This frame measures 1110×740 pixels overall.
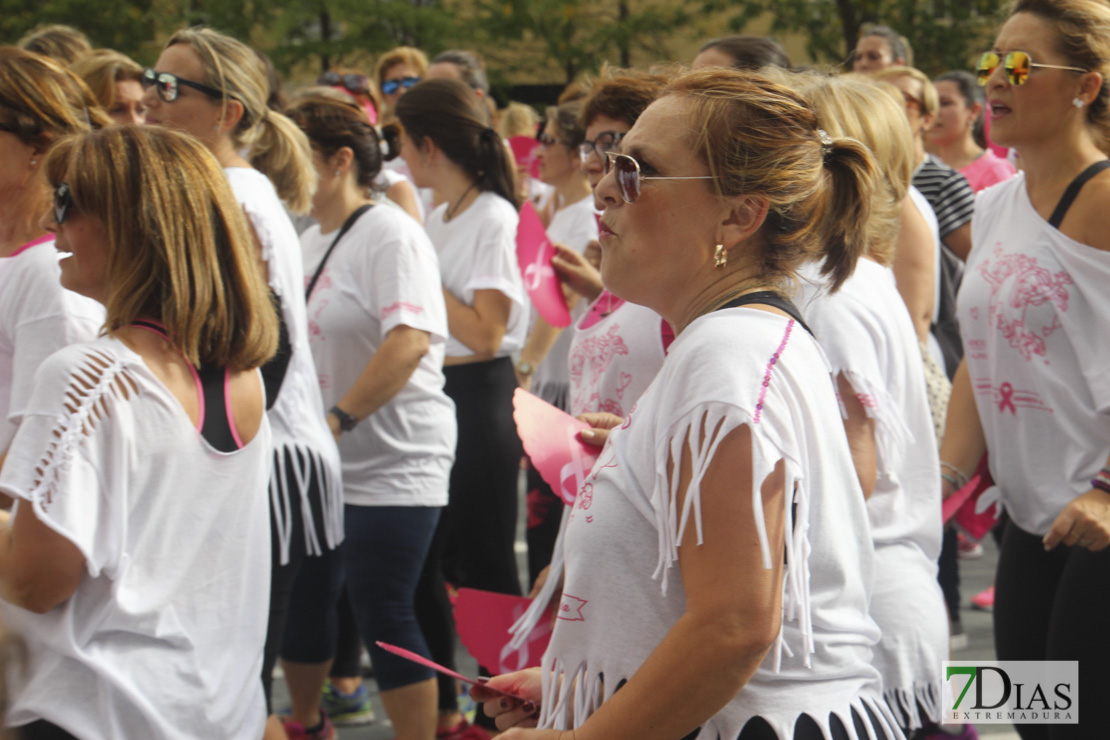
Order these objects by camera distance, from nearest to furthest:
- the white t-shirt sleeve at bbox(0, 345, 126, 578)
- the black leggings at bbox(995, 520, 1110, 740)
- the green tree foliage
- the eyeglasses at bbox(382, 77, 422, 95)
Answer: the white t-shirt sleeve at bbox(0, 345, 126, 578) < the black leggings at bbox(995, 520, 1110, 740) < the eyeglasses at bbox(382, 77, 422, 95) < the green tree foliage

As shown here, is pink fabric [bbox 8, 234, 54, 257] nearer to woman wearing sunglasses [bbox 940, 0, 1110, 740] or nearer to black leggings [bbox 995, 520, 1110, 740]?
woman wearing sunglasses [bbox 940, 0, 1110, 740]

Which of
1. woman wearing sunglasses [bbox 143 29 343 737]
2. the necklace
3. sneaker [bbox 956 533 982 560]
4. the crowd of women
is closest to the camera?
the crowd of women

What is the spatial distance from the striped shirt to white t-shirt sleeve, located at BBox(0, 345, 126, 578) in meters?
3.85

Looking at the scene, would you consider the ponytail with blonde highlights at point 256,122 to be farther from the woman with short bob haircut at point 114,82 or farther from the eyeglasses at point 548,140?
the eyeglasses at point 548,140

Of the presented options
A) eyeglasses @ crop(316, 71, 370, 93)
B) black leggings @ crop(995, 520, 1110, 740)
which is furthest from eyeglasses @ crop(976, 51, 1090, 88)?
eyeglasses @ crop(316, 71, 370, 93)

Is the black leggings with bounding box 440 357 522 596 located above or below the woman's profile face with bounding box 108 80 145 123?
below

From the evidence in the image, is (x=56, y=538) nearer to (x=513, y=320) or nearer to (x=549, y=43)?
(x=513, y=320)

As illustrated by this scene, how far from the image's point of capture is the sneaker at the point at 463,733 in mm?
3988

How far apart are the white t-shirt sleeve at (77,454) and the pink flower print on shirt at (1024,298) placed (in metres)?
2.08

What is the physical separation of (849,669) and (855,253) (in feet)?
2.31

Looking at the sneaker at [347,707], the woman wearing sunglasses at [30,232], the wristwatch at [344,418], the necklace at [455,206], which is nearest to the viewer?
the woman wearing sunglasses at [30,232]

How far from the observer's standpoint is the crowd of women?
1554 millimetres

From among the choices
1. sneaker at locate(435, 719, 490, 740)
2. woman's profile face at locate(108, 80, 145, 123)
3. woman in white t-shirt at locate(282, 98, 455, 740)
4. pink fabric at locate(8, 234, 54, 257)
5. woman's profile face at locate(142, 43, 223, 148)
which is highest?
woman's profile face at locate(142, 43, 223, 148)

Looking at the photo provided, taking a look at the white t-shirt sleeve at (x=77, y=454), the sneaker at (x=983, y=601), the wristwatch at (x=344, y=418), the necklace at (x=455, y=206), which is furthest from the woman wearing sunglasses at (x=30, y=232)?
the sneaker at (x=983, y=601)
